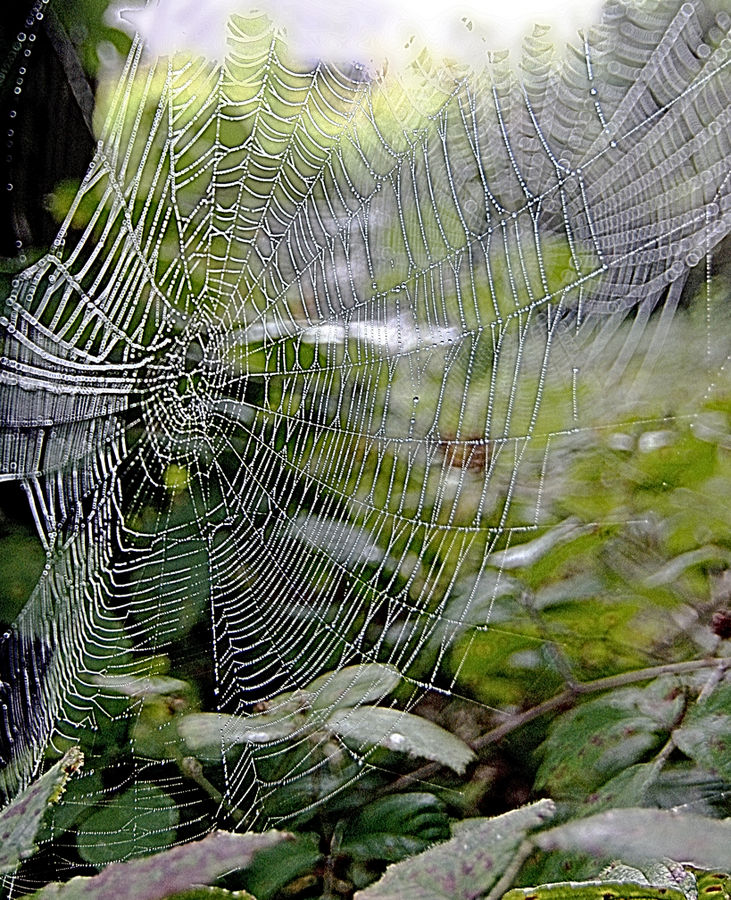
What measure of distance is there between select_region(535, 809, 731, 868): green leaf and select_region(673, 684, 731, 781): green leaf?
36mm

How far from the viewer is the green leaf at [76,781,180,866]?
671 millimetres

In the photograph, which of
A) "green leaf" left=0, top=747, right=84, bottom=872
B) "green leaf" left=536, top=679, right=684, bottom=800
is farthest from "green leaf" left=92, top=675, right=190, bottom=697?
"green leaf" left=536, top=679, right=684, bottom=800

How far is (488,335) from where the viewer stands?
0.65 metres

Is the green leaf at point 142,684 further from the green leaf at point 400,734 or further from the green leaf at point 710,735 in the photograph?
the green leaf at point 710,735

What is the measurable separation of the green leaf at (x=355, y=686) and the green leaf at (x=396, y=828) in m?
0.08

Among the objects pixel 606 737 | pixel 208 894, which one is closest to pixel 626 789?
pixel 606 737

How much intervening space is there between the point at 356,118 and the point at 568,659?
501mm

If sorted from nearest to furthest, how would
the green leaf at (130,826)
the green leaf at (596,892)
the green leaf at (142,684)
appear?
the green leaf at (596,892)
the green leaf at (130,826)
the green leaf at (142,684)

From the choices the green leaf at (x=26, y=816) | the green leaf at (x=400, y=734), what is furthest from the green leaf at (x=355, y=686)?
the green leaf at (x=26, y=816)

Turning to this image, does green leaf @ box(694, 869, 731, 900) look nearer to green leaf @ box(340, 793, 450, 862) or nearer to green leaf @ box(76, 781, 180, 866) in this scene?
green leaf @ box(340, 793, 450, 862)

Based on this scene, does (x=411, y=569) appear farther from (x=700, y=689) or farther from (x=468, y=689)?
(x=700, y=689)

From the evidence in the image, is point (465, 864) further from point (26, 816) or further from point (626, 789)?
point (26, 816)

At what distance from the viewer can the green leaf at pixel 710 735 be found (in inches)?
19.9

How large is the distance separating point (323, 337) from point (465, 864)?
503 millimetres
